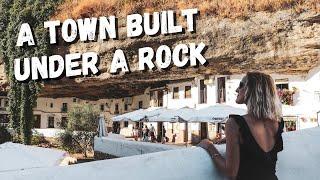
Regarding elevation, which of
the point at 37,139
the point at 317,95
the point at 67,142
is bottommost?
the point at 37,139

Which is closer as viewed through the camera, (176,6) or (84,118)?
(176,6)

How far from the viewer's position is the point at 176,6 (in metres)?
23.9

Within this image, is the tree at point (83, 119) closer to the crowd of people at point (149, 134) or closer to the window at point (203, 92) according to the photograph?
the crowd of people at point (149, 134)

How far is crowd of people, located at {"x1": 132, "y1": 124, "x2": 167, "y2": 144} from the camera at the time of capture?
2703cm

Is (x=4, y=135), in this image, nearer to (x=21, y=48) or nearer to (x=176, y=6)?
(x=21, y=48)

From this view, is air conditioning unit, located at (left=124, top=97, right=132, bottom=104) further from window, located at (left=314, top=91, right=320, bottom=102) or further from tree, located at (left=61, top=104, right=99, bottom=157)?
window, located at (left=314, top=91, right=320, bottom=102)

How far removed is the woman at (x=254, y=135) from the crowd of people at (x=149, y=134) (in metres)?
23.8

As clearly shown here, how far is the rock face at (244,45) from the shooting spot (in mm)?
21228

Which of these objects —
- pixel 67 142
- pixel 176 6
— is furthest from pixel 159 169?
pixel 176 6

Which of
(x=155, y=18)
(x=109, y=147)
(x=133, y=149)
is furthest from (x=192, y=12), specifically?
(x=133, y=149)

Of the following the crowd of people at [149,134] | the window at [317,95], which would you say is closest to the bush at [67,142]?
the crowd of people at [149,134]

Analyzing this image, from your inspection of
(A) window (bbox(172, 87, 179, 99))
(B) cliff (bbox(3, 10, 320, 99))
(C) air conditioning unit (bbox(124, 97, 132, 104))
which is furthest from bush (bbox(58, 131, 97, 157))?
(C) air conditioning unit (bbox(124, 97, 132, 104))

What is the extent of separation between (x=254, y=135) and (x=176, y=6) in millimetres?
22457

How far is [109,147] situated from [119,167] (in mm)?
13653
